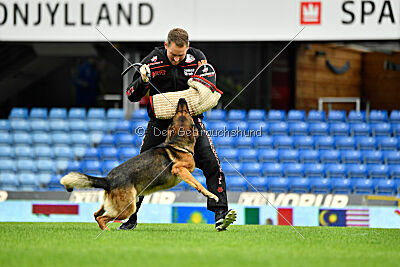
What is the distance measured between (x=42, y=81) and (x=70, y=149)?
13.3 feet

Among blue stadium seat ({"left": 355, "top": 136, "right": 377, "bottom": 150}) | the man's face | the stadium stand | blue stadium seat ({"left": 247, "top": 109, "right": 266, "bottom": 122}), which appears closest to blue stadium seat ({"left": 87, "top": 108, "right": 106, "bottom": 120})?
the stadium stand

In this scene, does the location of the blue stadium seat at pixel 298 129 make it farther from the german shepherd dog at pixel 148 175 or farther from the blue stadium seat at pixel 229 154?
the german shepherd dog at pixel 148 175

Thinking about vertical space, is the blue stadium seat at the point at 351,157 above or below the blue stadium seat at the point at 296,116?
below

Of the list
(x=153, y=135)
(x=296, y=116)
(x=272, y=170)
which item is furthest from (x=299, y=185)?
(x=153, y=135)

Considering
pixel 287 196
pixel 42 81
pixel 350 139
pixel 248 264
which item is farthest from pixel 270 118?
pixel 248 264

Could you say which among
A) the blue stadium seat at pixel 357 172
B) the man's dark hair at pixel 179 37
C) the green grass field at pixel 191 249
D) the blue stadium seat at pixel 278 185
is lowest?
the blue stadium seat at pixel 278 185

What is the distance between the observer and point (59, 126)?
1308 cm

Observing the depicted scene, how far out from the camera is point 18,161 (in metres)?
12.6

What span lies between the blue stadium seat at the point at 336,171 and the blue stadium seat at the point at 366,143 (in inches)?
33.4

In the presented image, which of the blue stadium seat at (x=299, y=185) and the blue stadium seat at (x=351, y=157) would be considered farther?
the blue stadium seat at (x=351, y=157)

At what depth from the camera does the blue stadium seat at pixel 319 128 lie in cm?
1247

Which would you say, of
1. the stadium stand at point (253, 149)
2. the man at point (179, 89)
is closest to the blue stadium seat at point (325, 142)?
the stadium stand at point (253, 149)

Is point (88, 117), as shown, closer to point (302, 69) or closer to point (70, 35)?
point (70, 35)

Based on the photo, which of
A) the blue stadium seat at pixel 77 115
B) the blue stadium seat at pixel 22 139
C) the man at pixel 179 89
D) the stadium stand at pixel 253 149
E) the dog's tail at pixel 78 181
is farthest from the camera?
the blue stadium seat at pixel 77 115
